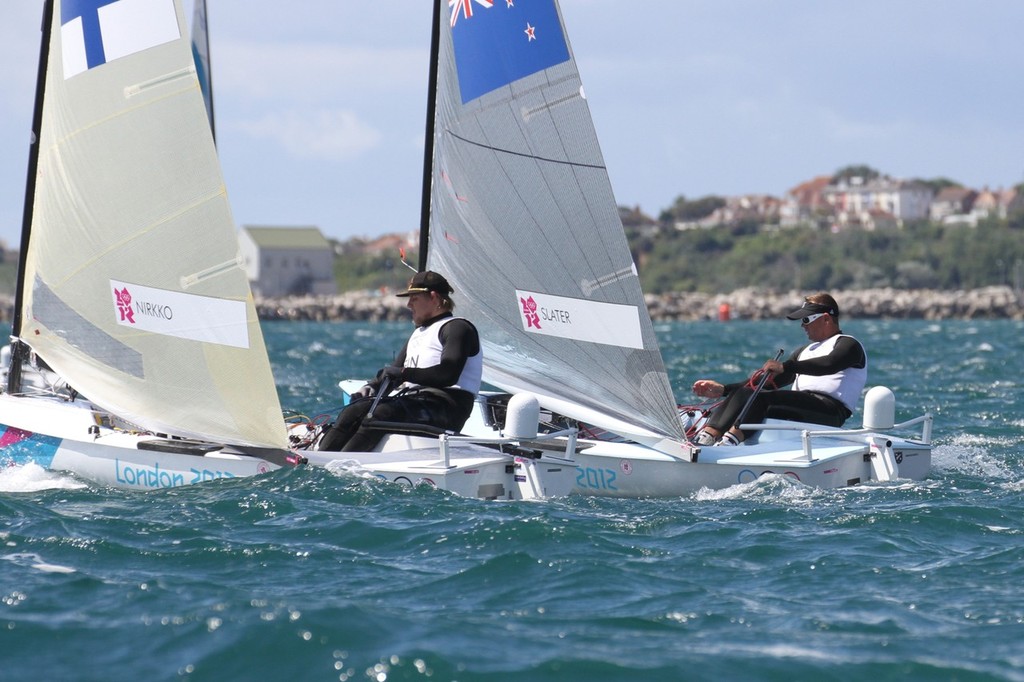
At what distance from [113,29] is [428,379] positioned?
2.91 metres

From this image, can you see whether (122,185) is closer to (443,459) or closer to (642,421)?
(443,459)

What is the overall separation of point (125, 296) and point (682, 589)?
14.0ft

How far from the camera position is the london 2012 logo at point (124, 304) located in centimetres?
870

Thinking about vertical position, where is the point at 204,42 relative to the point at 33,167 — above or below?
above

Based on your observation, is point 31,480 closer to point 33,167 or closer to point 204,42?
point 33,167

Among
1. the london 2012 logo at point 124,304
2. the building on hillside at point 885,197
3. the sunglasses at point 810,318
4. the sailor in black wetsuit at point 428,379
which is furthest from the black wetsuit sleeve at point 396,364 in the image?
the building on hillside at point 885,197

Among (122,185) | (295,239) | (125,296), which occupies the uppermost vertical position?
(295,239)

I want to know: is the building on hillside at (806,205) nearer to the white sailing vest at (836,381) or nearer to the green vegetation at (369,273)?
the green vegetation at (369,273)

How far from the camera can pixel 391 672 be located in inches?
195

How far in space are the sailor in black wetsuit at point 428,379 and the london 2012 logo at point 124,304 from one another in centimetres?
138

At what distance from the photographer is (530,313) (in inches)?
372

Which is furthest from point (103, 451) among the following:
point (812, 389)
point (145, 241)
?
point (812, 389)

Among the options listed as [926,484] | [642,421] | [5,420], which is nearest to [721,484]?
[642,421]

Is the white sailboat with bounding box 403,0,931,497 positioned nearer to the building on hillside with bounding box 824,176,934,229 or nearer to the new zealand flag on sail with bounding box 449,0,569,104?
the new zealand flag on sail with bounding box 449,0,569,104
